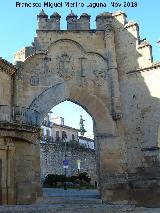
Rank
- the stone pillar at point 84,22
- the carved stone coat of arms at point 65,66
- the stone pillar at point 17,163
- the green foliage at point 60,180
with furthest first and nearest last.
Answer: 1. the green foliage at point 60,180
2. the stone pillar at point 84,22
3. the carved stone coat of arms at point 65,66
4. the stone pillar at point 17,163

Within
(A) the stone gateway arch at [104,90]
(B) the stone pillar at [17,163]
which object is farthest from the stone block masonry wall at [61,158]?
(B) the stone pillar at [17,163]

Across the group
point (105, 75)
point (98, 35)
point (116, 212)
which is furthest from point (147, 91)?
point (116, 212)

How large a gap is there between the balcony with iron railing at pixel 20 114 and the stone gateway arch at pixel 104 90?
4cm

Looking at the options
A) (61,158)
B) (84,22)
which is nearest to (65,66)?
(84,22)

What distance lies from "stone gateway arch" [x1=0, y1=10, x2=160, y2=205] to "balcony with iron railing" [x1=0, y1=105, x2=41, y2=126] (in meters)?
0.04

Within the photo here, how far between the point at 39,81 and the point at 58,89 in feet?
2.56

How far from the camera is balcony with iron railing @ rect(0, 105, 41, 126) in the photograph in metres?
12.1

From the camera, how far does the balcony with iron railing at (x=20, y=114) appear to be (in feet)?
39.7

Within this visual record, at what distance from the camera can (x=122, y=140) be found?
12.7 m

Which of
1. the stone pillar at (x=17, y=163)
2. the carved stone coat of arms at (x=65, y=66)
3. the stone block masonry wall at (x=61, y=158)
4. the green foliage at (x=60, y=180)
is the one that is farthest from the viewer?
the stone block masonry wall at (x=61, y=158)

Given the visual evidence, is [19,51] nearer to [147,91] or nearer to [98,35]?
[98,35]

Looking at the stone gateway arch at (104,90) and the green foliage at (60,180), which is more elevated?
the stone gateway arch at (104,90)

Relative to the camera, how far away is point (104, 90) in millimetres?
13320

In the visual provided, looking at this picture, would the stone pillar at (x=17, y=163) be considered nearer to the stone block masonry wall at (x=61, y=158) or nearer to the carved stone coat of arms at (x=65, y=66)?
the carved stone coat of arms at (x=65, y=66)
